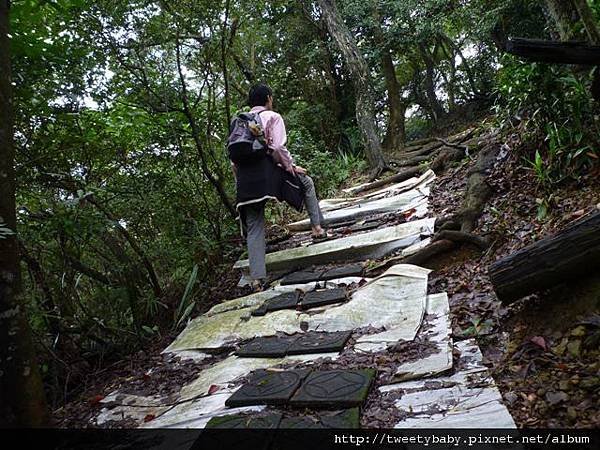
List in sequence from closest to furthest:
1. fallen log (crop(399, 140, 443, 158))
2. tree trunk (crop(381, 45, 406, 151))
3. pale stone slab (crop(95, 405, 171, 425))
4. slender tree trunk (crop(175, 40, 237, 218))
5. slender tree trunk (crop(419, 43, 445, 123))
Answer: pale stone slab (crop(95, 405, 171, 425))
slender tree trunk (crop(175, 40, 237, 218))
fallen log (crop(399, 140, 443, 158))
tree trunk (crop(381, 45, 406, 151))
slender tree trunk (crop(419, 43, 445, 123))

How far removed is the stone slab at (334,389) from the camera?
2.04 m

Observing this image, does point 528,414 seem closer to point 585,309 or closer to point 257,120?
point 585,309

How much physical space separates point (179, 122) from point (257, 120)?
1.37 meters

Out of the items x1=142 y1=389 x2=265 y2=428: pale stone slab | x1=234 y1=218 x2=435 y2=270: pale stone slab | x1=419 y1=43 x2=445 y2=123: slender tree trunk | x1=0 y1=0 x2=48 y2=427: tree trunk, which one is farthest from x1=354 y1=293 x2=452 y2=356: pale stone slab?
x1=419 y1=43 x2=445 y2=123: slender tree trunk

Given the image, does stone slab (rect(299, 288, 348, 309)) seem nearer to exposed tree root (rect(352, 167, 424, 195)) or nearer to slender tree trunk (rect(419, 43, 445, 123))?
exposed tree root (rect(352, 167, 424, 195))

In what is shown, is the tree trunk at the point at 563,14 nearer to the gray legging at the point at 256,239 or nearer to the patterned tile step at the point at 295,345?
the gray legging at the point at 256,239

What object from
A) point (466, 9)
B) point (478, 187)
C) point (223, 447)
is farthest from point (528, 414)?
point (466, 9)

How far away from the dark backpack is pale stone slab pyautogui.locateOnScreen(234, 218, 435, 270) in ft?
4.05

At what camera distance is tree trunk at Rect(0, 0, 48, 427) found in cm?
198

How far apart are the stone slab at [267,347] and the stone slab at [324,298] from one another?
48 centimetres

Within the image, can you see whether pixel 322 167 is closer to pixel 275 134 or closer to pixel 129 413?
pixel 275 134

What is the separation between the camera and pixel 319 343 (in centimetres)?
281

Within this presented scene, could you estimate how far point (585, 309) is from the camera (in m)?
2.10

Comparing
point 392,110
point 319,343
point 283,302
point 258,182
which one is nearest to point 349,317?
point 319,343
